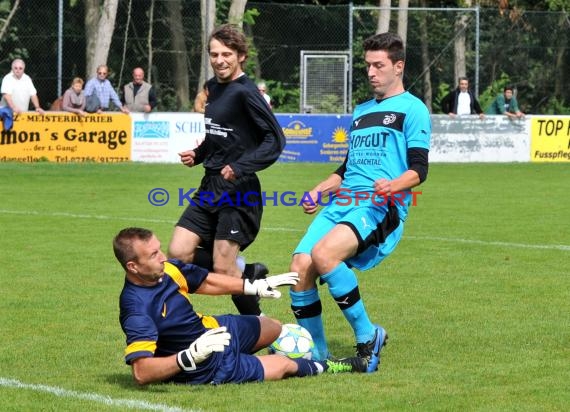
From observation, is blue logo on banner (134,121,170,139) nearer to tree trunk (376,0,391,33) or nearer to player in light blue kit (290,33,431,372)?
tree trunk (376,0,391,33)

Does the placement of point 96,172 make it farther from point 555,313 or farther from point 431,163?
point 555,313

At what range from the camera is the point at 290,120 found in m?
24.8

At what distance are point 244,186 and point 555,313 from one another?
2.52 meters

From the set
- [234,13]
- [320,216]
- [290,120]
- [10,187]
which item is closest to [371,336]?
[320,216]

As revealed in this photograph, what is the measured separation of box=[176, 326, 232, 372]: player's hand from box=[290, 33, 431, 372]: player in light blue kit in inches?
40.9

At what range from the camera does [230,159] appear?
7.59 metres

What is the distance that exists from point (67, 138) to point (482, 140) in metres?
9.34

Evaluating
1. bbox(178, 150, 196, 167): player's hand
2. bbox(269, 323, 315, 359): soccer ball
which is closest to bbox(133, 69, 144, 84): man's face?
bbox(178, 150, 196, 167): player's hand

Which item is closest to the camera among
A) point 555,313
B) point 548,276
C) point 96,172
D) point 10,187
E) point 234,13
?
point 555,313

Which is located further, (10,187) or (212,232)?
(10,187)

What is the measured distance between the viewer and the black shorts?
24.7 feet

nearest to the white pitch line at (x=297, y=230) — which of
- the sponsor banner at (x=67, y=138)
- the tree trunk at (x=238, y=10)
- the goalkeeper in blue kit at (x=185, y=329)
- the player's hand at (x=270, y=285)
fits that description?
the goalkeeper in blue kit at (x=185, y=329)

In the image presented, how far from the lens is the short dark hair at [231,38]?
743cm

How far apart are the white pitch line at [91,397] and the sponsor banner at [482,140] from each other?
20613mm
